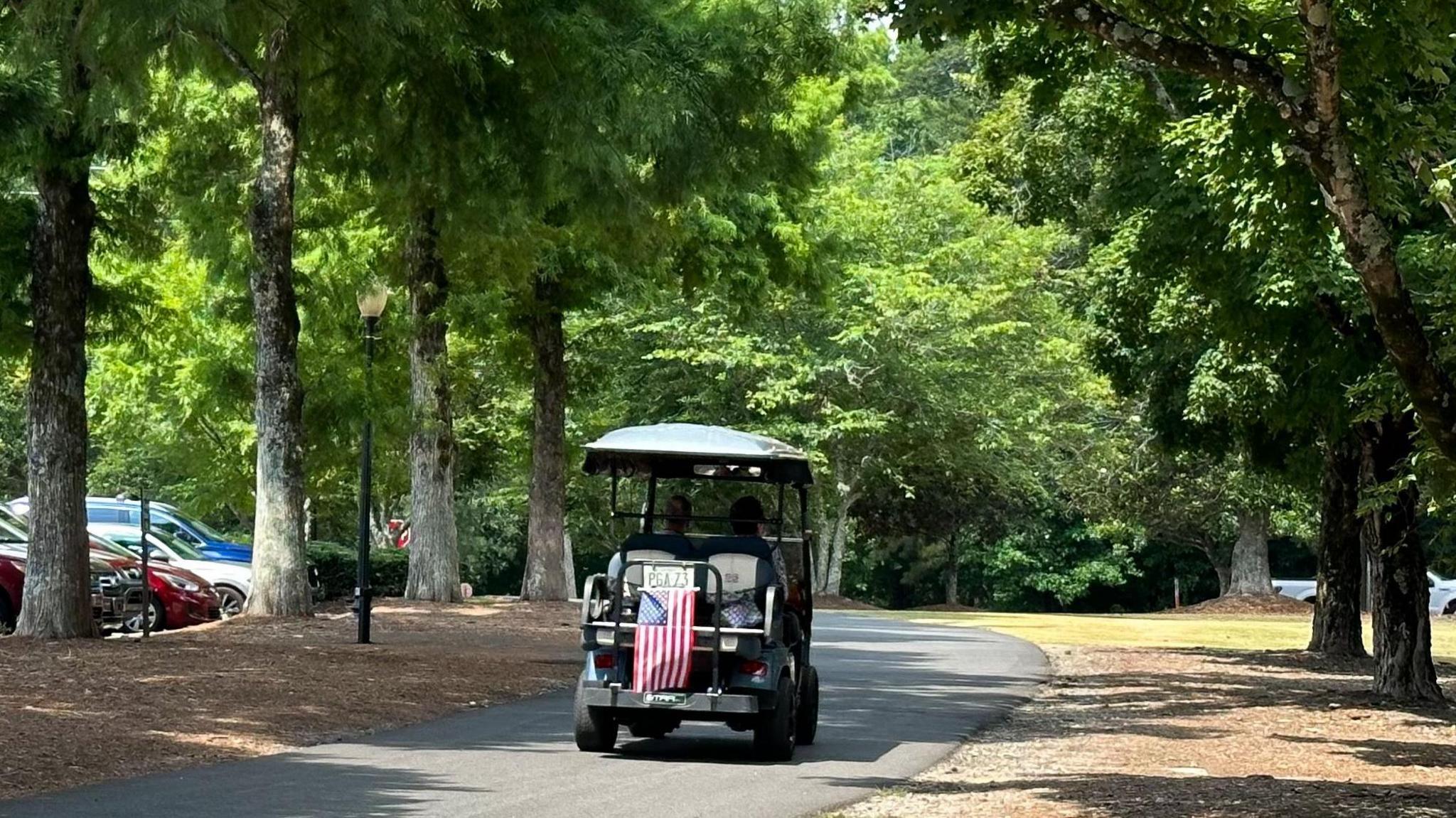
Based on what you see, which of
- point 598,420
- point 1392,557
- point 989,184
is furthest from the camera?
point 598,420

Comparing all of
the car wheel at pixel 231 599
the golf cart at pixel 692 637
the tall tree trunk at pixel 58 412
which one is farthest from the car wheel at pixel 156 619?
the golf cart at pixel 692 637

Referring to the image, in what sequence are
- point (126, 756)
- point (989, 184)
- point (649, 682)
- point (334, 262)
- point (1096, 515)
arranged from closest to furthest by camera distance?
1. point (126, 756)
2. point (649, 682)
3. point (989, 184)
4. point (334, 262)
5. point (1096, 515)

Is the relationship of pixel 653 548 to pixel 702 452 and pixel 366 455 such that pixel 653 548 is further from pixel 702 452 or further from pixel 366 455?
pixel 366 455

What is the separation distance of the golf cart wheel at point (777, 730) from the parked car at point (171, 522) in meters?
20.7

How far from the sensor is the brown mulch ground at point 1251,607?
50844 millimetres

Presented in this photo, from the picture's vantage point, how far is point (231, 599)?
93.5ft

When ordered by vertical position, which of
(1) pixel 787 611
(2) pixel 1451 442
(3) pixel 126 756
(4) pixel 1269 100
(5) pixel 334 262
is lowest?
(3) pixel 126 756

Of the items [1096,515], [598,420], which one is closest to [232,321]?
[598,420]

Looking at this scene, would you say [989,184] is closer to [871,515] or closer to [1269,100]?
[1269,100]

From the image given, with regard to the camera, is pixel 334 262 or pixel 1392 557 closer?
pixel 1392 557

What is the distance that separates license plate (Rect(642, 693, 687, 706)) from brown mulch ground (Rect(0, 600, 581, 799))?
8.13 feet

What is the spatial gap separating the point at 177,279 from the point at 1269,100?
31.7 m

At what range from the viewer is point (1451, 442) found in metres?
10.1

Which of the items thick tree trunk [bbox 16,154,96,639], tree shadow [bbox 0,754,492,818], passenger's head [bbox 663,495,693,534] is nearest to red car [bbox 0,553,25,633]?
thick tree trunk [bbox 16,154,96,639]
